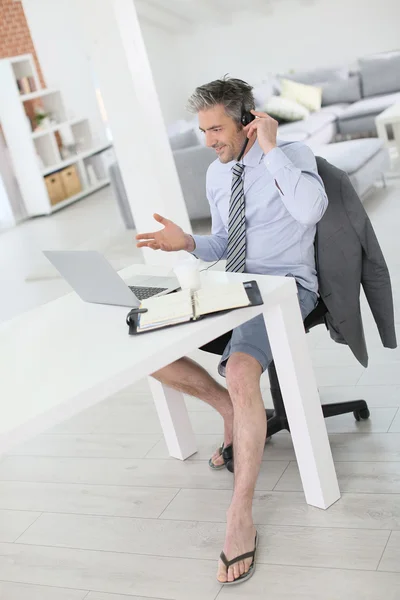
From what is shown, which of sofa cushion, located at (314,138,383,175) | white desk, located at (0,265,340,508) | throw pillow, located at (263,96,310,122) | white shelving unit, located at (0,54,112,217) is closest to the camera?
white desk, located at (0,265,340,508)

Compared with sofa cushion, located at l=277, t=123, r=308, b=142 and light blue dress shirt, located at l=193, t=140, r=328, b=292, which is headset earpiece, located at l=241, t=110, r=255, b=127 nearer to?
light blue dress shirt, located at l=193, t=140, r=328, b=292

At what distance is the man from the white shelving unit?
270 inches

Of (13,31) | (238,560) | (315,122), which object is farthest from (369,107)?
(238,560)

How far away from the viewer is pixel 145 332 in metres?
1.96

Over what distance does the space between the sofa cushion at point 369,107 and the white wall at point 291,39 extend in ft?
5.36

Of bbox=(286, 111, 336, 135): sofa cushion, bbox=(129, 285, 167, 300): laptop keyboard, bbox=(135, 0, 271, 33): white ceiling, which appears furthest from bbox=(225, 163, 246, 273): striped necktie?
bbox=(135, 0, 271, 33): white ceiling

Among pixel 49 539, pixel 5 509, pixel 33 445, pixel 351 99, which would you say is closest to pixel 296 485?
pixel 49 539

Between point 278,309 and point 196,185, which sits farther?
point 196,185

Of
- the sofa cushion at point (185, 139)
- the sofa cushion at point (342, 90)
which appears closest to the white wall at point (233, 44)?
the sofa cushion at point (342, 90)

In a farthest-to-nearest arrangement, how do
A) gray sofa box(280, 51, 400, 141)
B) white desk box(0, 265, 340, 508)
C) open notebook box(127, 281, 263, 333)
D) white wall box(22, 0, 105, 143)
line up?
white wall box(22, 0, 105, 143) < gray sofa box(280, 51, 400, 141) < open notebook box(127, 281, 263, 333) < white desk box(0, 265, 340, 508)

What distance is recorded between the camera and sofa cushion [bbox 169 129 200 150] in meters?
6.39

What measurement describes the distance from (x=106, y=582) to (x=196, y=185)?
14.3 ft

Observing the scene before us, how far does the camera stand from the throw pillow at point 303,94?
8.71 meters

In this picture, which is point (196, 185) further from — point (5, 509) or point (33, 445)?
point (5, 509)
